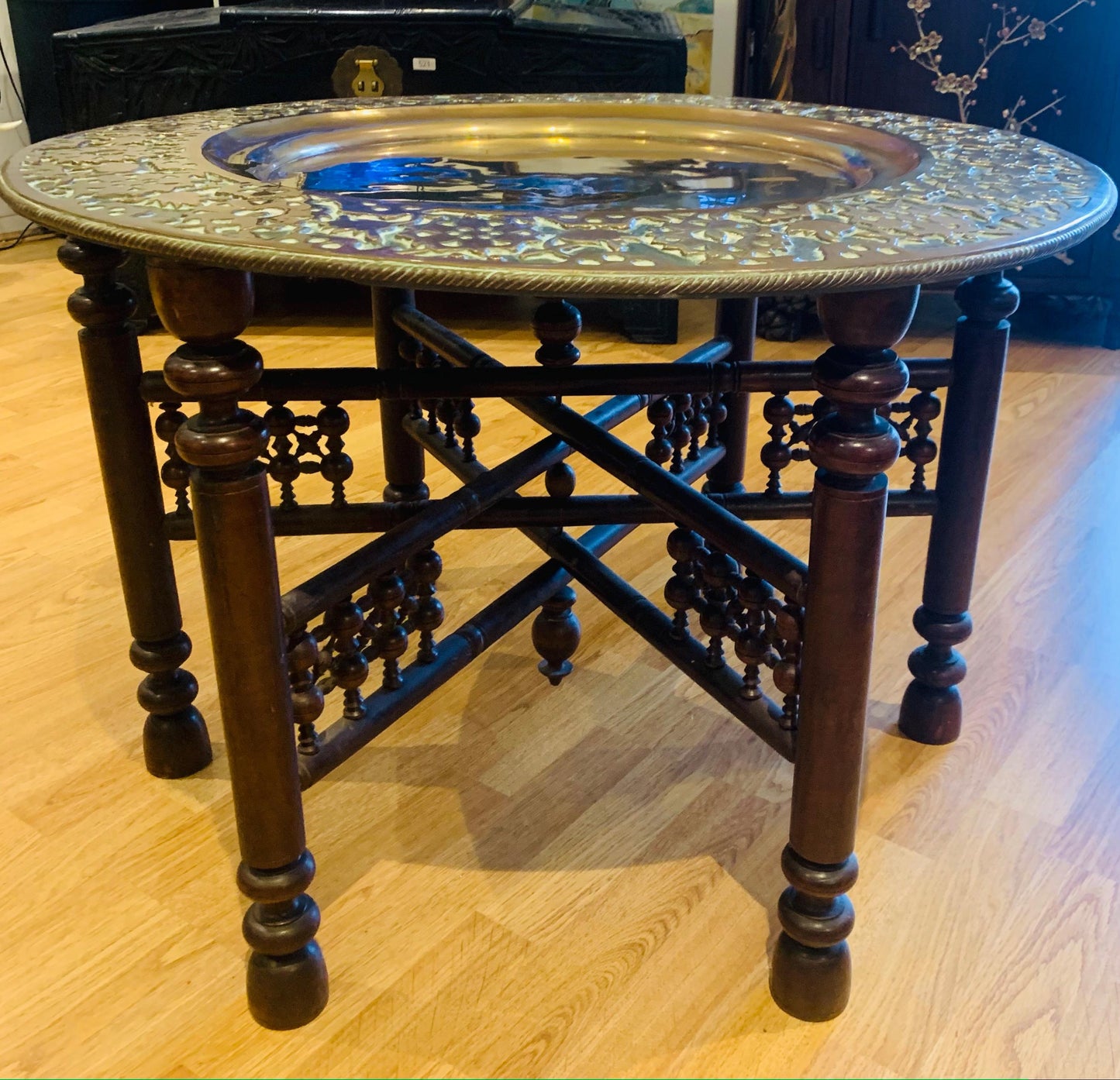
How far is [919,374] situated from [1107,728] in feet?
1.52

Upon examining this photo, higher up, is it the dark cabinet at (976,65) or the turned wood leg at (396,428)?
the dark cabinet at (976,65)

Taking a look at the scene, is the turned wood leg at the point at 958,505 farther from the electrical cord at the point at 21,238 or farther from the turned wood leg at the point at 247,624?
the electrical cord at the point at 21,238

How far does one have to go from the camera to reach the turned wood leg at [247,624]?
0.76 meters

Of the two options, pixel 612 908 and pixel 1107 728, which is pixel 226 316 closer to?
pixel 612 908

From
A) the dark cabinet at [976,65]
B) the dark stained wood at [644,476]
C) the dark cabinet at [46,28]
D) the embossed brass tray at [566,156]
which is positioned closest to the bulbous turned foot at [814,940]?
the dark stained wood at [644,476]

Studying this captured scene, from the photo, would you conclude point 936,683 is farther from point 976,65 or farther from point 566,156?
point 976,65

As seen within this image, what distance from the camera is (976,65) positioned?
2.30 m

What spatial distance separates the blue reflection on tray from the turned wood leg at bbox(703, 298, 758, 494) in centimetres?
27

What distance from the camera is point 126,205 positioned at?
2.65ft

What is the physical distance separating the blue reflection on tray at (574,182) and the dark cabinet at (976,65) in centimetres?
136

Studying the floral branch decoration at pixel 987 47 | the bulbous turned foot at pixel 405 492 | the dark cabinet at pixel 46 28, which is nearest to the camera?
the bulbous turned foot at pixel 405 492

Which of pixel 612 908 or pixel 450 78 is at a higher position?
pixel 450 78

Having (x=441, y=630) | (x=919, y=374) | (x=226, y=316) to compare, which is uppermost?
(x=226, y=316)

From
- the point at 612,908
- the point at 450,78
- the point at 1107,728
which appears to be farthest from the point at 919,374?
the point at 450,78
